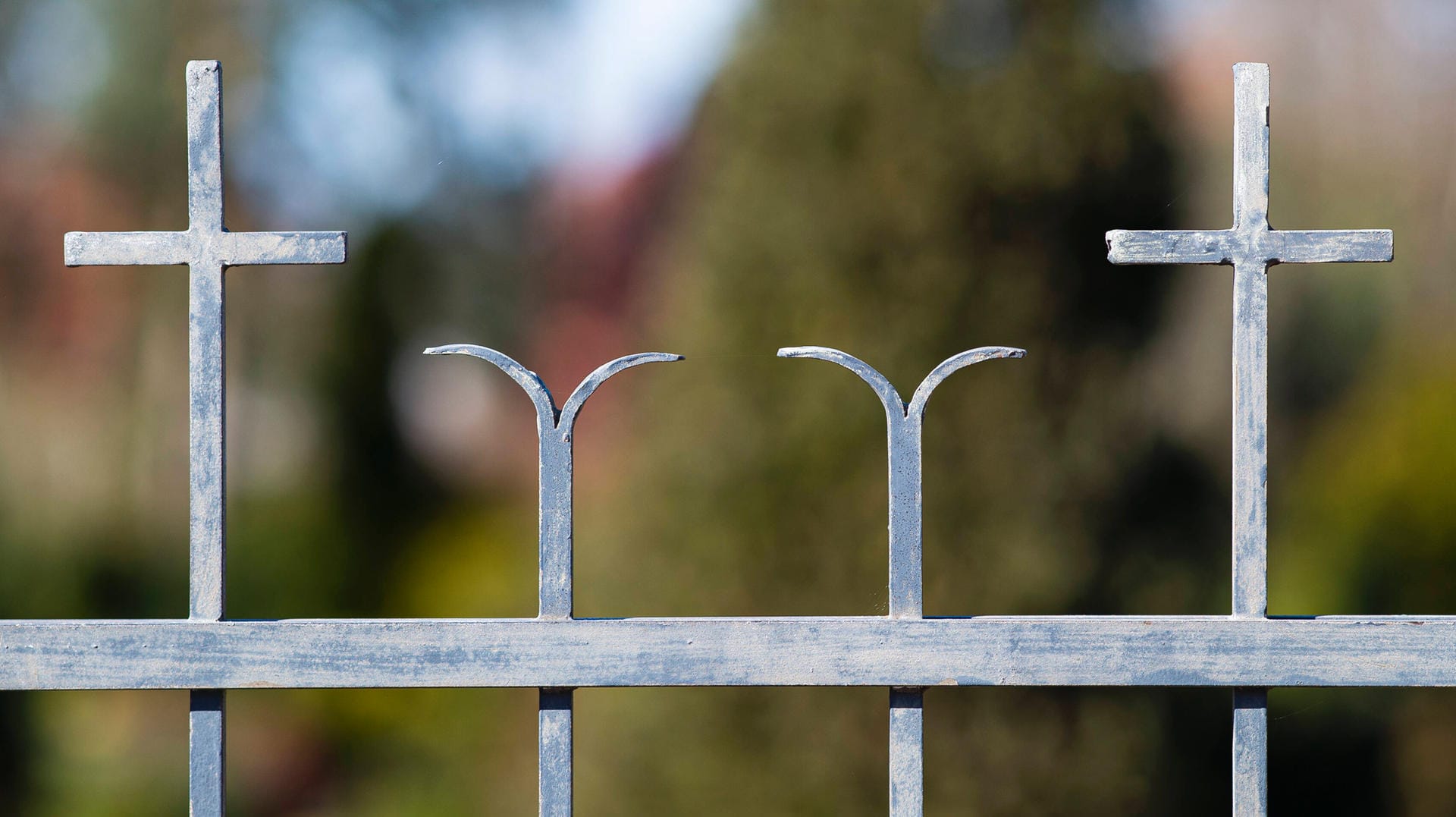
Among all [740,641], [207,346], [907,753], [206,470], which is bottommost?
[907,753]

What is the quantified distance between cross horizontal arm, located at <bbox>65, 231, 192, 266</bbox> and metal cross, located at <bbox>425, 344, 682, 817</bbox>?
0.81 ft

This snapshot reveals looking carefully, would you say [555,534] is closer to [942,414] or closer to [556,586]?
[556,586]

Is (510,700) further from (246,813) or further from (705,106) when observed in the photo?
(705,106)

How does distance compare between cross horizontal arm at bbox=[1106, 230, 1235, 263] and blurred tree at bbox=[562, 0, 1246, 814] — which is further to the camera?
blurred tree at bbox=[562, 0, 1246, 814]

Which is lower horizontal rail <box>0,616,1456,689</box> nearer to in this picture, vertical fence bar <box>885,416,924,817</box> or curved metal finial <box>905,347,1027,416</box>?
vertical fence bar <box>885,416,924,817</box>

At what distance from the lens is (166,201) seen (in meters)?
4.72

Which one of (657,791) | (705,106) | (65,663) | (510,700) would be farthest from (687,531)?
(510,700)

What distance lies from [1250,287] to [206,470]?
0.97 meters

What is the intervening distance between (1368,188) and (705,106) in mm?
2567

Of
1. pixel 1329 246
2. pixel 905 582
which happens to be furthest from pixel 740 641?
pixel 1329 246

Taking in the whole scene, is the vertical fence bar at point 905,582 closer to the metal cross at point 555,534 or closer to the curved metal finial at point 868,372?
the curved metal finial at point 868,372

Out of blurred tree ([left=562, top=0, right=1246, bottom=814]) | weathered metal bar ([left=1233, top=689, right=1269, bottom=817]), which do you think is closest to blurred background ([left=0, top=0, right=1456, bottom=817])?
blurred tree ([left=562, top=0, right=1246, bottom=814])

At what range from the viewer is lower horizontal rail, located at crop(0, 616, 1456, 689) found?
94 cm

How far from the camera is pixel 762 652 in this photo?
0.95 meters
